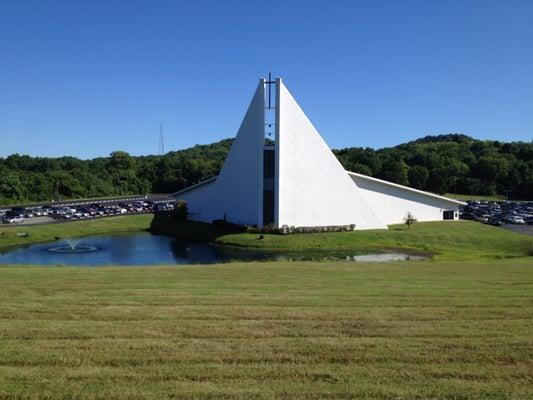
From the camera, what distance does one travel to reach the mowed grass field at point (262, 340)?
20.0 ft

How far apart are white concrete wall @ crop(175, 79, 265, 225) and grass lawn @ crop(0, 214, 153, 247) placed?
907cm

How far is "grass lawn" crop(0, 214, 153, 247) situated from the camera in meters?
44.4

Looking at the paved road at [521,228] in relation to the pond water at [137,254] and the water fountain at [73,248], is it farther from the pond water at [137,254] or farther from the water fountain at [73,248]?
the water fountain at [73,248]

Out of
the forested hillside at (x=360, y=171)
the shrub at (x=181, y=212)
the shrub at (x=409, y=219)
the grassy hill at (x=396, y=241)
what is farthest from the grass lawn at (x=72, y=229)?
the forested hillside at (x=360, y=171)

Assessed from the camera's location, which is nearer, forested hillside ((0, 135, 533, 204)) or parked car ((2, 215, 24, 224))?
parked car ((2, 215, 24, 224))

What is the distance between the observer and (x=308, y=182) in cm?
4772

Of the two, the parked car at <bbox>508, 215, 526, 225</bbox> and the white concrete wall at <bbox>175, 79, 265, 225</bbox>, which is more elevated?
the white concrete wall at <bbox>175, 79, 265, 225</bbox>

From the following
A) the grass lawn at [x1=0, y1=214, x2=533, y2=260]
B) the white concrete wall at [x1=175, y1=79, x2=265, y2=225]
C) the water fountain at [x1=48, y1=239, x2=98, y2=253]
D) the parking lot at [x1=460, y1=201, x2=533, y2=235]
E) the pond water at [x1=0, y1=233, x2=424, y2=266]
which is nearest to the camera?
the pond water at [x1=0, y1=233, x2=424, y2=266]

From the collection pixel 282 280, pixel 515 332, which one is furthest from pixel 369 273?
pixel 515 332

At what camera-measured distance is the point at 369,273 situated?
16.3 m

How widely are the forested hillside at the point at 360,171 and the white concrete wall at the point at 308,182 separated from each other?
50339mm

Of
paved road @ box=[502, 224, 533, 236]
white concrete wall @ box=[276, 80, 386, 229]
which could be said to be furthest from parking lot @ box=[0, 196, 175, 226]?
paved road @ box=[502, 224, 533, 236]

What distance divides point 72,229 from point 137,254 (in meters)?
17.1

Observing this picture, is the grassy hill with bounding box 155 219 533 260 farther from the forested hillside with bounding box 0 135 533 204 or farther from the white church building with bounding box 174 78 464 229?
the forested hillside with bounding box 0 135 533 204
